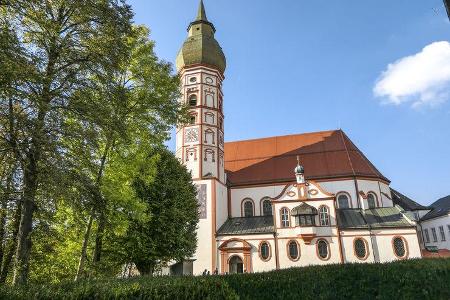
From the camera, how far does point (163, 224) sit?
2089cm

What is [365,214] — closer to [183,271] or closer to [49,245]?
[183,271]

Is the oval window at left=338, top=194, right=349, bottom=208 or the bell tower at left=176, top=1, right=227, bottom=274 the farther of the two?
the oval window at left=338, top=194, right=349, bottom=208

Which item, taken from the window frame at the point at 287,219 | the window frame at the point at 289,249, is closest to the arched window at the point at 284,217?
the window frame at the point at 287,219

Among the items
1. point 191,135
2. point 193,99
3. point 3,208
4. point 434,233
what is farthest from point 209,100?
point 3,208

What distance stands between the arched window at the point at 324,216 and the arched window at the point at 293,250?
9.94ft

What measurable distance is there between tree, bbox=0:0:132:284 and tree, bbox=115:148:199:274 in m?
7.95

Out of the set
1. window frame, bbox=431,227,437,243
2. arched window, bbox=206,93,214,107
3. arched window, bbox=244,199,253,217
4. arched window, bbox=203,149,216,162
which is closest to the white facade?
window frame, bbox=431,227,437,243

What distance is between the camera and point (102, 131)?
11867 mm

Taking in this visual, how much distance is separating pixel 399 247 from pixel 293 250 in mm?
8760

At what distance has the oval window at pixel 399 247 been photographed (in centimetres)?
3128

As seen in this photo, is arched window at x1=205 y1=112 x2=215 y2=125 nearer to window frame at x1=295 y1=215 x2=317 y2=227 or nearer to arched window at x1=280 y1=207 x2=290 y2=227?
arched window at x1=280 y1=207 x2=290 y2=227

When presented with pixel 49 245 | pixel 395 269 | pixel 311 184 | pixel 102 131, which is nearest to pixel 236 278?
pixel 395 269

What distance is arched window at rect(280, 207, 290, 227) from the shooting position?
3428cm

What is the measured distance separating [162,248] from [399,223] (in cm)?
2165
